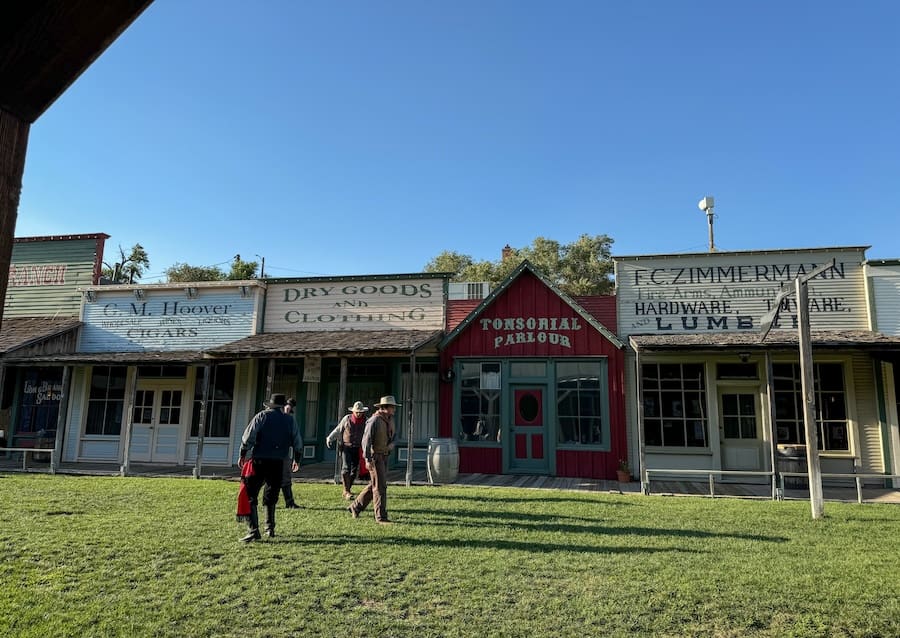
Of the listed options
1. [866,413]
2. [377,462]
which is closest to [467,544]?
[377,462]

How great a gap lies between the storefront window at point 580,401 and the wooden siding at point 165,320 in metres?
8.05

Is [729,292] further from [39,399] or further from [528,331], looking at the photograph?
[39,399]

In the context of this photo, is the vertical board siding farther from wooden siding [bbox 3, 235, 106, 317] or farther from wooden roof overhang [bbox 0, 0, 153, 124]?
wooden roof overhang [bbox 0, 0, 153, 124]

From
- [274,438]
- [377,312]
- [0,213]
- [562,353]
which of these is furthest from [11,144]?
[377,312]

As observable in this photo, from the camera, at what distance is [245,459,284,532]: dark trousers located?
21.8ft

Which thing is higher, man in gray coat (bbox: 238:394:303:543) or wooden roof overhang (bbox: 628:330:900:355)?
wooden roof overhang (bbox: 628:330:900:355)

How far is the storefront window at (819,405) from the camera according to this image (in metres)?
12.3

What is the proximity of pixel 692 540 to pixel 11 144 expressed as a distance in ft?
23.5

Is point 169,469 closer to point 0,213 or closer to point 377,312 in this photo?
point 377,312

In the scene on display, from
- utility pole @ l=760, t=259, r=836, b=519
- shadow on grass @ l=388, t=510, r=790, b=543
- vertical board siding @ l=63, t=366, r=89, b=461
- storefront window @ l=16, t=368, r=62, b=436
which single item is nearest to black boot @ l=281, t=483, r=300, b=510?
shadow on grass @ l=388, t=510, r=790, b=543

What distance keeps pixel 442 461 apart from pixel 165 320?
9.30 metres

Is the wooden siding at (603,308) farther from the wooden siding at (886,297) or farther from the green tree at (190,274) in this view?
the green tree at (190,274)

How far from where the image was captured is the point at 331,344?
12.8 meters

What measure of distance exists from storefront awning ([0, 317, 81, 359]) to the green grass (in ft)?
22.6
